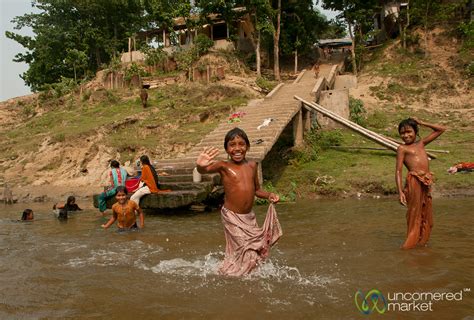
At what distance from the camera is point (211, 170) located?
4.34 meters

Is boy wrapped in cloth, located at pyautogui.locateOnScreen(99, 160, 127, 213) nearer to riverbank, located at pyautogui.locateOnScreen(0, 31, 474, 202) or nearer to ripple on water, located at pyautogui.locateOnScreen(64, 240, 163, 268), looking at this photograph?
ripple on water, located at pyautogui.locateOnScreen(64, 240, 163, 268)

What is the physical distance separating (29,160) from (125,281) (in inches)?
572

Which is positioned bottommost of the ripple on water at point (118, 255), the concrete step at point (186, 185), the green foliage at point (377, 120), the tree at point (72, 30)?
the ripple on water at point (118, 255)

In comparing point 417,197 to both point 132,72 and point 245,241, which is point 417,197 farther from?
point 132,72

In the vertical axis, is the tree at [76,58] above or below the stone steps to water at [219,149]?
above

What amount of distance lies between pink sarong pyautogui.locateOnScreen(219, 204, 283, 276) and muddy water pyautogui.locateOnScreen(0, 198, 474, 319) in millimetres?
142

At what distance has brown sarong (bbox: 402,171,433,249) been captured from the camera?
505 centimetres

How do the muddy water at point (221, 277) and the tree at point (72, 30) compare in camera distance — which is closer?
the muddy water at point (221, 277)

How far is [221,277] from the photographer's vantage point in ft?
13.7

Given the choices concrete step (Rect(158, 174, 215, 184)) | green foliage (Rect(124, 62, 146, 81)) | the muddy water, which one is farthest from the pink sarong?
green foliage (Rect(124, 62, 146, 81))

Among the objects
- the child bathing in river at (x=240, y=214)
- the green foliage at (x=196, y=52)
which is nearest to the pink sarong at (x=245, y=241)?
the child bathing in river at (x=240, y=214)

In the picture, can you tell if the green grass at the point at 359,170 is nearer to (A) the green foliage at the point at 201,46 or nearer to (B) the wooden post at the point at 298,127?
(B) the wooden post at the point at 298,127

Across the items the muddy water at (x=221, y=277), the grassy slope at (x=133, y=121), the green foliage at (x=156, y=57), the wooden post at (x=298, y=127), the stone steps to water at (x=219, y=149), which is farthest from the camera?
the green foliage at (x=156, y=57)

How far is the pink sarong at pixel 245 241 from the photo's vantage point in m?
4.18
